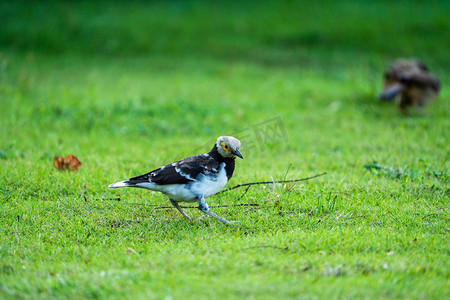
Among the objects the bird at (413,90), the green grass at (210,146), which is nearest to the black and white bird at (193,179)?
the green grass at (210,146)

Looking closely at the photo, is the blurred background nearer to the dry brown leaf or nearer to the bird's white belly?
the dry brown leaf

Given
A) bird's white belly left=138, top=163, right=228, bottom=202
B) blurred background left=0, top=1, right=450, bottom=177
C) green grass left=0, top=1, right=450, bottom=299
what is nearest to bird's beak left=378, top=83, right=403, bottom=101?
blurred background left=0, top=1, right=450, bottom=177

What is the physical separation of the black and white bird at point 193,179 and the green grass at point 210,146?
39cm

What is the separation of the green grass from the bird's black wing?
540 millimetres

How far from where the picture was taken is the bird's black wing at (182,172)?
5203mm

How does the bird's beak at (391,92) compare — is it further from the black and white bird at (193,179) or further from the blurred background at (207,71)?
the black and white bird at (193,179)

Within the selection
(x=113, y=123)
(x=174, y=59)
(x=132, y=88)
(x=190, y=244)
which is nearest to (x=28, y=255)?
(x=190, y=244)

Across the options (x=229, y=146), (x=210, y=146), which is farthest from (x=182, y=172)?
(x=210, y=146)

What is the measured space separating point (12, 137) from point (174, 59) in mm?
9486

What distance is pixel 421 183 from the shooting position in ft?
20.2

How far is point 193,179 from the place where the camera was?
5223 mm

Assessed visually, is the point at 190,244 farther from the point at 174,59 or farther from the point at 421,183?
the point at 174,59

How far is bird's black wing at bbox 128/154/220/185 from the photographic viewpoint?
17.1 ft

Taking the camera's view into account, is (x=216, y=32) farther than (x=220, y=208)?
Yes
